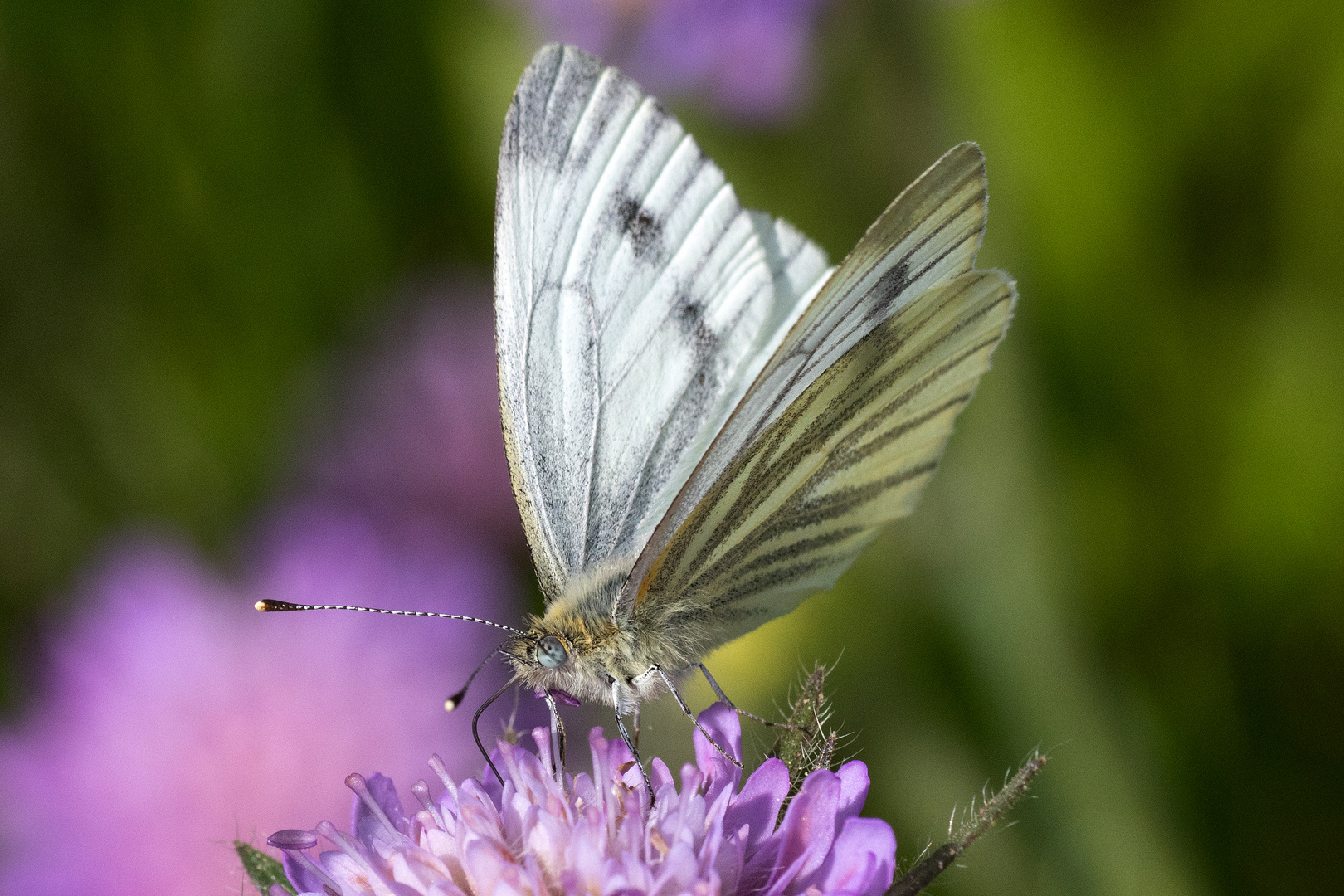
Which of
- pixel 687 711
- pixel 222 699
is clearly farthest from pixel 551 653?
pixel 222 699

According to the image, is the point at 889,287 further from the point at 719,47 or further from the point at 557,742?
the point at 719,47

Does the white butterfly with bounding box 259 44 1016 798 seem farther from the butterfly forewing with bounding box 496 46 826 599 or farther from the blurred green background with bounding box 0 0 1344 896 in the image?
the blurred green background with bounding box 0 0 1344 896

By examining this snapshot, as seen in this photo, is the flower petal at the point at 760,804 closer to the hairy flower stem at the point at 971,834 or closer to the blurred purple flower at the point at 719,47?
the hairy flower stem at the point at 971,834

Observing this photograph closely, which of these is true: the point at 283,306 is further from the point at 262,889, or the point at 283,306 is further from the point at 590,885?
the point at 590,885

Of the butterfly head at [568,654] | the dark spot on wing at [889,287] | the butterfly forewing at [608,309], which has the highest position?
the butterfly forewing at [608,309]

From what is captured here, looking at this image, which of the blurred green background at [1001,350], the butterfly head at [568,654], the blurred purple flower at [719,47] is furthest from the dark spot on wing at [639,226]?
the blurred green background at [1001,350]

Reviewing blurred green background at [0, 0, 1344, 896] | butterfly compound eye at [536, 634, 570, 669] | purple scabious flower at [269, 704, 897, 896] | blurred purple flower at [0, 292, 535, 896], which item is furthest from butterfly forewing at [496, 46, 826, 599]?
blurred green background at [0, 0, 1344, 896]

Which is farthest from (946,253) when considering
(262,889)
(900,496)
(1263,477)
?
(1263,477)

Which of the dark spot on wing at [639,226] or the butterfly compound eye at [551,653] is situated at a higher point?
the dark spot on wing at [639,226]
